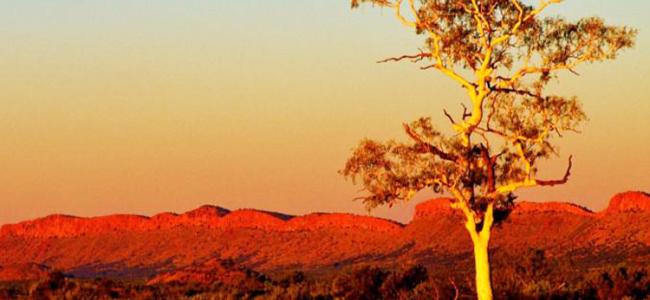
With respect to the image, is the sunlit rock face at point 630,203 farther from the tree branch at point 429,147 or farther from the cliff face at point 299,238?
the tree branch at point 429,147

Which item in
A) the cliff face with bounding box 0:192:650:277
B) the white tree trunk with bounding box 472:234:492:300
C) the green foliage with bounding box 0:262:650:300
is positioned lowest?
the white tree trunk with bounding box 472:234:492:300

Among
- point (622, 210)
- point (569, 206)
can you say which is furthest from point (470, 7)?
point (569, 206)

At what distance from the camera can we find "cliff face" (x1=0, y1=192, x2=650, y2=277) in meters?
82.6

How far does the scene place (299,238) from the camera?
104 metres

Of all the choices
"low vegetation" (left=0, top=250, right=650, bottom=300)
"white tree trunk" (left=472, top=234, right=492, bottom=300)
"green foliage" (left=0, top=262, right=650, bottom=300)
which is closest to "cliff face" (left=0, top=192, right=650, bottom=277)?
"green foliage" (left=0, top=262, right=650, bottom=300)

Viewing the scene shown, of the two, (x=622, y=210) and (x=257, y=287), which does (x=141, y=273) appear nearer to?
(x=622, y=210)

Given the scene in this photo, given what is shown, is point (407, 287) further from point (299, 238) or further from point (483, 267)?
point (299, 238)

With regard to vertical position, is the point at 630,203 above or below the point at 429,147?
A: above

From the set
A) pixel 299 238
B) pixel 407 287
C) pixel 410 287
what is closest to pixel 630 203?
pixel 299 238

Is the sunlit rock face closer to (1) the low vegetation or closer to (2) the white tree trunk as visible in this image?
(1) the low vegetation

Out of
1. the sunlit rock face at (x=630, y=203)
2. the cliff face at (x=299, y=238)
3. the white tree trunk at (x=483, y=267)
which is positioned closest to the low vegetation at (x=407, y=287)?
the white tree trunk at (x=483, y=267)

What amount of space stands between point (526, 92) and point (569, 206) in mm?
65481

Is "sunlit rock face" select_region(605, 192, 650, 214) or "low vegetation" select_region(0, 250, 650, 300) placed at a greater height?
"sunlit rock face" select_region(605, 192, 650, 214)

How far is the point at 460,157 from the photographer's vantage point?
2681 centimetres
